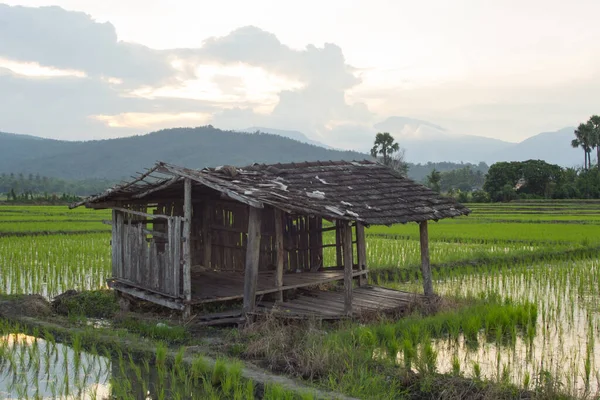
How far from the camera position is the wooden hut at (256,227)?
8.84m

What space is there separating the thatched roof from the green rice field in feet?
5.48

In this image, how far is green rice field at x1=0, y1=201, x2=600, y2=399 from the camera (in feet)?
20.4

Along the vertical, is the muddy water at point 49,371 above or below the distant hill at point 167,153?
below

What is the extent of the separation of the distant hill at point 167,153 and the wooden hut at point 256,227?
122253 mm

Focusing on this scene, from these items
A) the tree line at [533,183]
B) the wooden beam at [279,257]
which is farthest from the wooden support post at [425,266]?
the tree line at [533,183]

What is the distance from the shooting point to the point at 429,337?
7805mm

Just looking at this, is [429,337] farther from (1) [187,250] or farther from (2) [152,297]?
(2) [152,297]

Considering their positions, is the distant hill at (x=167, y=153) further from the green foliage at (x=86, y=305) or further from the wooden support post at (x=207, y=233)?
the green foliage at (x=86, y=305)

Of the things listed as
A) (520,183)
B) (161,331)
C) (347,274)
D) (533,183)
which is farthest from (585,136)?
(161,331)

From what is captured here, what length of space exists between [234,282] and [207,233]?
1401 mm

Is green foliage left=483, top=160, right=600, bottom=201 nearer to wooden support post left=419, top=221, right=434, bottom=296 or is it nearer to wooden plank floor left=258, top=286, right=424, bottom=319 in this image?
wooden support post left=419, top=221, right=434, bottom=296

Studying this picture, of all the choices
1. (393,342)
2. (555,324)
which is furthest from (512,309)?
(393,342)

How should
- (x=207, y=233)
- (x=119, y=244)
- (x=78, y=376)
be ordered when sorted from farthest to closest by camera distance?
(x=207, y=233) → (x=119, y=244) → (x=78, y=376)

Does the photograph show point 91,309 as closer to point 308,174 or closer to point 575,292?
point 308,174
